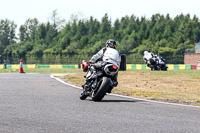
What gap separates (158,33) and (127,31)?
1300 centimetres

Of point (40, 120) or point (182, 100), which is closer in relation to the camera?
point (40, 120)

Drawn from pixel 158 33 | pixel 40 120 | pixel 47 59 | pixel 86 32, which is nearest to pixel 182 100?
pixel 40 120

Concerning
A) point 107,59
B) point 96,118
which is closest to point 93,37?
point 107,59

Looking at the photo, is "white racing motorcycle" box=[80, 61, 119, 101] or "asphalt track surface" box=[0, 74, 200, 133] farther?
"white racing motorcycle" box=[80, 61, 119, 101]

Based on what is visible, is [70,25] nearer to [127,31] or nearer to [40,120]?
[127,31]

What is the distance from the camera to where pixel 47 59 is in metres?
91.2

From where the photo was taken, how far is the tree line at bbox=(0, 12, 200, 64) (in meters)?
94.9

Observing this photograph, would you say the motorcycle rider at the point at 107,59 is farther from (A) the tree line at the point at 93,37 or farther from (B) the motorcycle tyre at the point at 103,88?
(A) the tree line at the point at 93,37

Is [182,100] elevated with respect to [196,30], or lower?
lower

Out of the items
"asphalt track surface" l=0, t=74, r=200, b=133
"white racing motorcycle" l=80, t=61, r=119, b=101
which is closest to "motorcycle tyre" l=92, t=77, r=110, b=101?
"white racing motorcycle" l=80, t=61, r=119, b=101

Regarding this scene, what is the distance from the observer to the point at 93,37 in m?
118

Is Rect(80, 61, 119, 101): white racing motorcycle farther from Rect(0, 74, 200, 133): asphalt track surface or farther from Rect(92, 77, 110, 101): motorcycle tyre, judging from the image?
Rect(0, 74, 200, 133): asphalt track surface

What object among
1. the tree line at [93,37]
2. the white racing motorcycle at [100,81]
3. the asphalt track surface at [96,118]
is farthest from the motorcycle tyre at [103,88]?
the tree line at [93,37]

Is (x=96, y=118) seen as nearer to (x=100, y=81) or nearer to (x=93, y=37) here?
(x=100, y=81)
